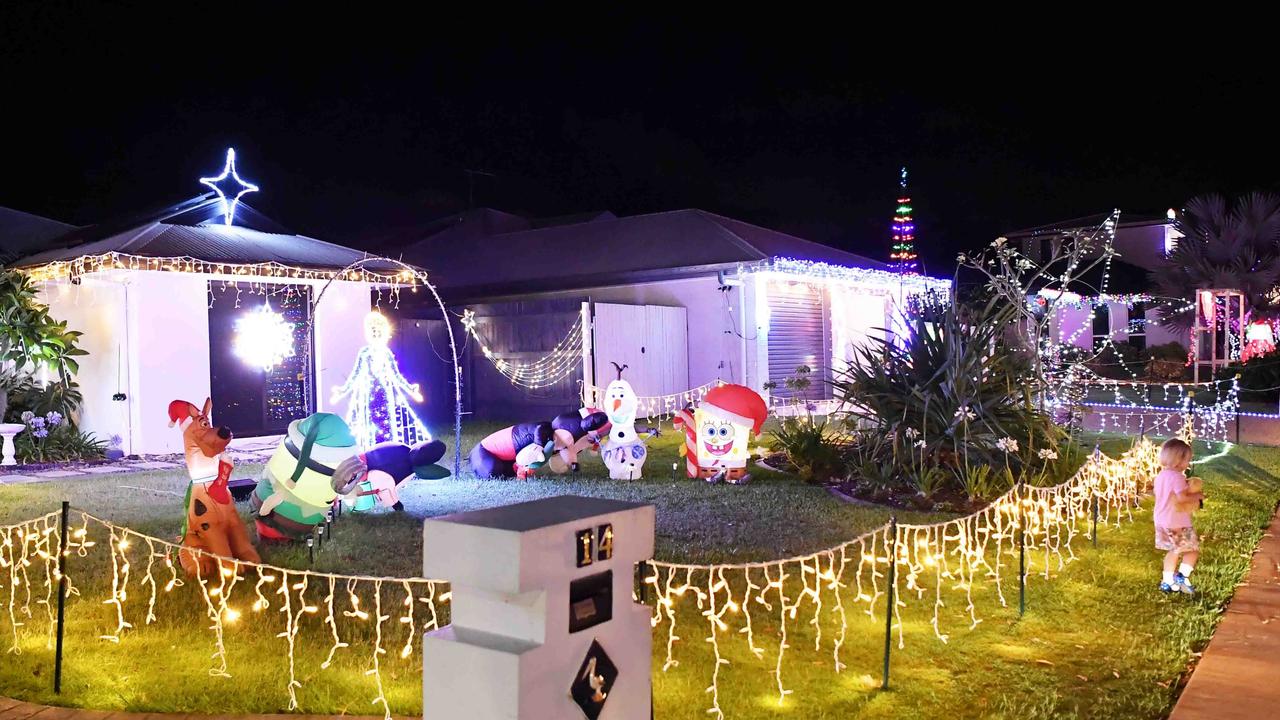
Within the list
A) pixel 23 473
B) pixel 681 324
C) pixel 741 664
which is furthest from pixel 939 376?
pixel 23 473

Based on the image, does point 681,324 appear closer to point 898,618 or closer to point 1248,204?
point 898,618

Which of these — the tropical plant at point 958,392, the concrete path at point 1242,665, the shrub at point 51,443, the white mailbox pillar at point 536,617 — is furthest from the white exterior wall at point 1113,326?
the white mailbox pillar at point 536,617

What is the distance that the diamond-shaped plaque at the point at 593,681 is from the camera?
8.89 ft

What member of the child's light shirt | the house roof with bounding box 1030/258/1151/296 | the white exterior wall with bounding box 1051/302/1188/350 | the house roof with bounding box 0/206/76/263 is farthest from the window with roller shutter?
the white exterior wall with bounding box 1051/302/1188/350

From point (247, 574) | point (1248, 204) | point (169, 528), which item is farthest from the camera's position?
point (1248, 204)

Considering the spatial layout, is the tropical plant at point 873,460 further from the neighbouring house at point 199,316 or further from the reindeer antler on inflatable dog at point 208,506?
the neighbouring house at point 199,316

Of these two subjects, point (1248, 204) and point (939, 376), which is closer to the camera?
point (939, 376)

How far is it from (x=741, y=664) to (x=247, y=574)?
4.01 m

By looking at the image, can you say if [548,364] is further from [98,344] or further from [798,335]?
[98,344]

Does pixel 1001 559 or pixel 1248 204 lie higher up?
pixel 1248 204

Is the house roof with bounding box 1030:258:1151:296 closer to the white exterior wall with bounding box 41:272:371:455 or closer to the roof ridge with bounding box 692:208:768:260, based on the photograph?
the roof ridge with bounding box 692:208:768:260

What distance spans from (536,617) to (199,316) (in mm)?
13625

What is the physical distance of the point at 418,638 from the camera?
231 inches

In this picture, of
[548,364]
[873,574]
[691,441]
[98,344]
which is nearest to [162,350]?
[98,344]
